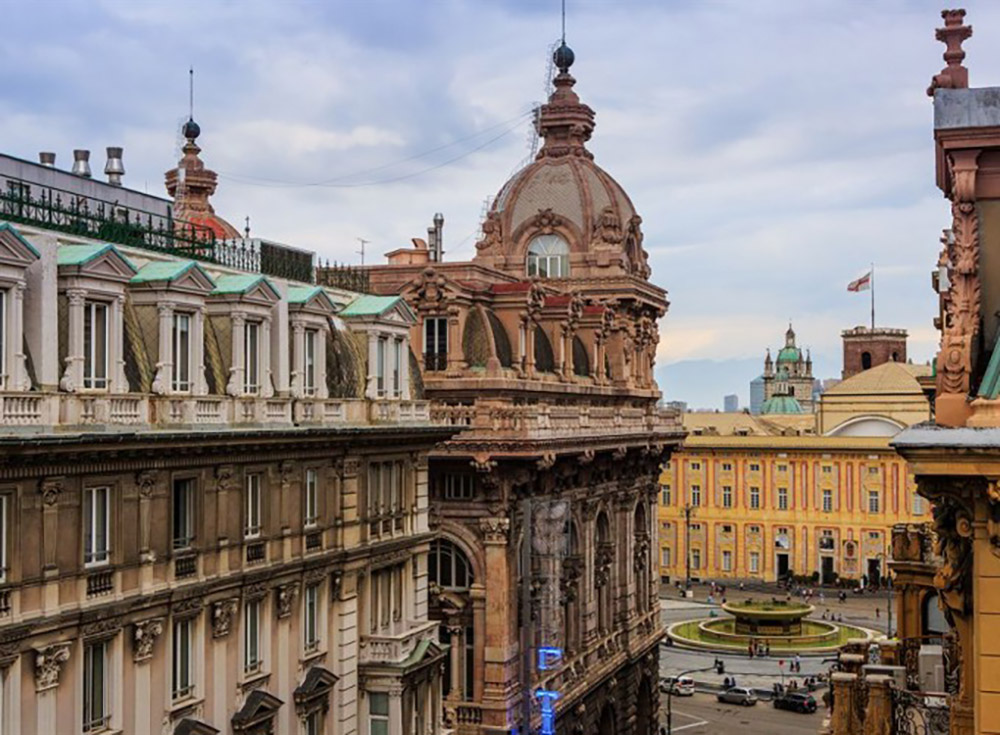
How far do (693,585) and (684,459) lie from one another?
14.3m

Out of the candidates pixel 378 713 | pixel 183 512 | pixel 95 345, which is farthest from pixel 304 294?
pixel 378 713

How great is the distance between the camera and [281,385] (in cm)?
3862

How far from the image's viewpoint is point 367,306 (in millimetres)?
45469

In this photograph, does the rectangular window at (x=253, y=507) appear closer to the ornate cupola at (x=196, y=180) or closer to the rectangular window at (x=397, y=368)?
the rectangular window at (x=397, y=368)

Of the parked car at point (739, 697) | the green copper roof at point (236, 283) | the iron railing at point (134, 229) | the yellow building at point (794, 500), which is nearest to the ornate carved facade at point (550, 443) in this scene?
the parked car at point (739, 697)

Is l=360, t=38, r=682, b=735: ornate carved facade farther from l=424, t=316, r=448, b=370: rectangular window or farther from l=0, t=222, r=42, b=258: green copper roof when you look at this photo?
l=0, t=222, r=42, b=258: green copper roof

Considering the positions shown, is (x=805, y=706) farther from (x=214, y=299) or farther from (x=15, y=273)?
(x=15, y=273)

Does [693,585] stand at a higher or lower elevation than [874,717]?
lower

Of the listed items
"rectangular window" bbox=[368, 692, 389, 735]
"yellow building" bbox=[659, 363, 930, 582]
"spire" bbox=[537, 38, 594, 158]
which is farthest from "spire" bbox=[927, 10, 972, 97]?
"yellow building" bbox=[659, 363, 930, 582]

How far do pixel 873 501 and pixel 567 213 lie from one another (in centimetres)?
7722

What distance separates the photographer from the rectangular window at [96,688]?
30.1m

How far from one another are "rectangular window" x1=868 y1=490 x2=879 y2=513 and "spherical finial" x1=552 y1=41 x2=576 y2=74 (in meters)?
73.8

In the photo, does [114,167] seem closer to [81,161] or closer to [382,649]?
[81,161]

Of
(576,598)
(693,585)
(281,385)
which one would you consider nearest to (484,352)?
(576,598)
